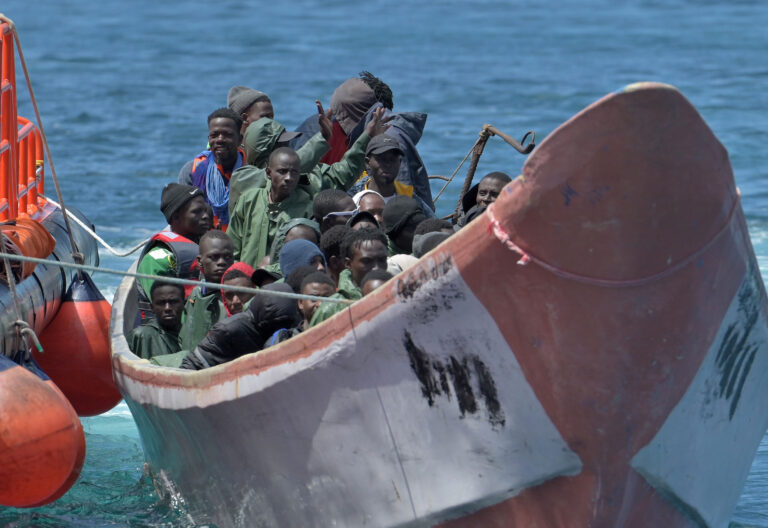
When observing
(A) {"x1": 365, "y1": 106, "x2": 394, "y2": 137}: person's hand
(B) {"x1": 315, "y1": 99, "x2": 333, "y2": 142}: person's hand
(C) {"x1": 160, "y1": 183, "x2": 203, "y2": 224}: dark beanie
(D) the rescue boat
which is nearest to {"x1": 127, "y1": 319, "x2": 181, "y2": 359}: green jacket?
(D) the rescue boat

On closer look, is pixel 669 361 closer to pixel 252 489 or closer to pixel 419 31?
pixel 252 489

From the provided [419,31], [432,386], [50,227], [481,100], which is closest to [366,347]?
[432,386]

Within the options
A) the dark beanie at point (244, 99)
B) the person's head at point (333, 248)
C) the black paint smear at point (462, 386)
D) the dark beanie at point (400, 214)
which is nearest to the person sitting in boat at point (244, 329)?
the person's head at point (333, 248)

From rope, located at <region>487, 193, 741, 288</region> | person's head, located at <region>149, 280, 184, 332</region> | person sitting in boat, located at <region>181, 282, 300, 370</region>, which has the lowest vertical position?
person's head, located at <region>149, 280, 184, 332</region>

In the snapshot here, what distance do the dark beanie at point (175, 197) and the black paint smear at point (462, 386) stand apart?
3344 mm

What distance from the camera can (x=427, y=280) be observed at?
4.73 meters

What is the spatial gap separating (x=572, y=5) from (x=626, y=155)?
3261 cm

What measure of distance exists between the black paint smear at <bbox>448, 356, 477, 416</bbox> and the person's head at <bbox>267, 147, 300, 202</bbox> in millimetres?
2972

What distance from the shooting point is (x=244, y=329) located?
6.01 meters

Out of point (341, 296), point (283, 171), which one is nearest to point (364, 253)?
point (341, 296)

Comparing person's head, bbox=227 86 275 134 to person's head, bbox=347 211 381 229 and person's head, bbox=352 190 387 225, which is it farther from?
person's head, bbox=347 211 381 229

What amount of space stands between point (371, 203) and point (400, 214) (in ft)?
1.74

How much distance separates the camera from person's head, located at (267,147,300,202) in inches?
299

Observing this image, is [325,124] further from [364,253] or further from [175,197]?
[364,253]
